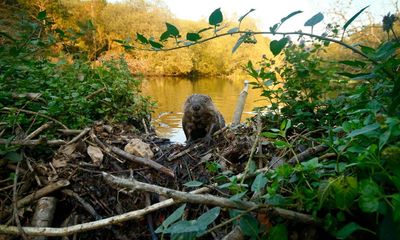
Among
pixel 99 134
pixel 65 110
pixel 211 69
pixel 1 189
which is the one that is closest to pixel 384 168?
pixel 1 189

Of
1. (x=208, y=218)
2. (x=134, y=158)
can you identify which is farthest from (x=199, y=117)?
(x=208, y=218)

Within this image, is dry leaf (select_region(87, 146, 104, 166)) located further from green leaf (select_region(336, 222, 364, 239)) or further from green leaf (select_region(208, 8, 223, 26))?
green leaf (select_region(336, 222, 364, 239))

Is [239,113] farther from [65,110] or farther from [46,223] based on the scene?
[46,223]

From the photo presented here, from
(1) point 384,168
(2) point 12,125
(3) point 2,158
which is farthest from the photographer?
(2) point 12,125

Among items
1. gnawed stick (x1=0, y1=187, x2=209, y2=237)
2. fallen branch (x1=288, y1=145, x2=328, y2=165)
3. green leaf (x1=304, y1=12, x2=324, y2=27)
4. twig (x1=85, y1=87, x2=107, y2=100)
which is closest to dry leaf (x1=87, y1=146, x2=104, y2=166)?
gnawed stick (x1=0, y1=187, x2=209, y2=237)

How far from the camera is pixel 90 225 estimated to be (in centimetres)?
145

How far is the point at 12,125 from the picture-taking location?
2.27 m

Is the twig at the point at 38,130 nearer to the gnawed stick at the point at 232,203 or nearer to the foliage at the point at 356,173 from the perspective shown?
the gnawed stick at the point at 232,203

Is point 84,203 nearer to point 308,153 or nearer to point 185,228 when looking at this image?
point 185,228

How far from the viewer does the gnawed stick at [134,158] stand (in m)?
2.23

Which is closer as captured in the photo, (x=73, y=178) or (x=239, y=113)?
(x=73, y=178)

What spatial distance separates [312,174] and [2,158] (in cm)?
204

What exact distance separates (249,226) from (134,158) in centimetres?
154

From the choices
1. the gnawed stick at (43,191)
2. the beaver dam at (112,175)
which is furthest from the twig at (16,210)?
the gnawed stick at (43,191)
